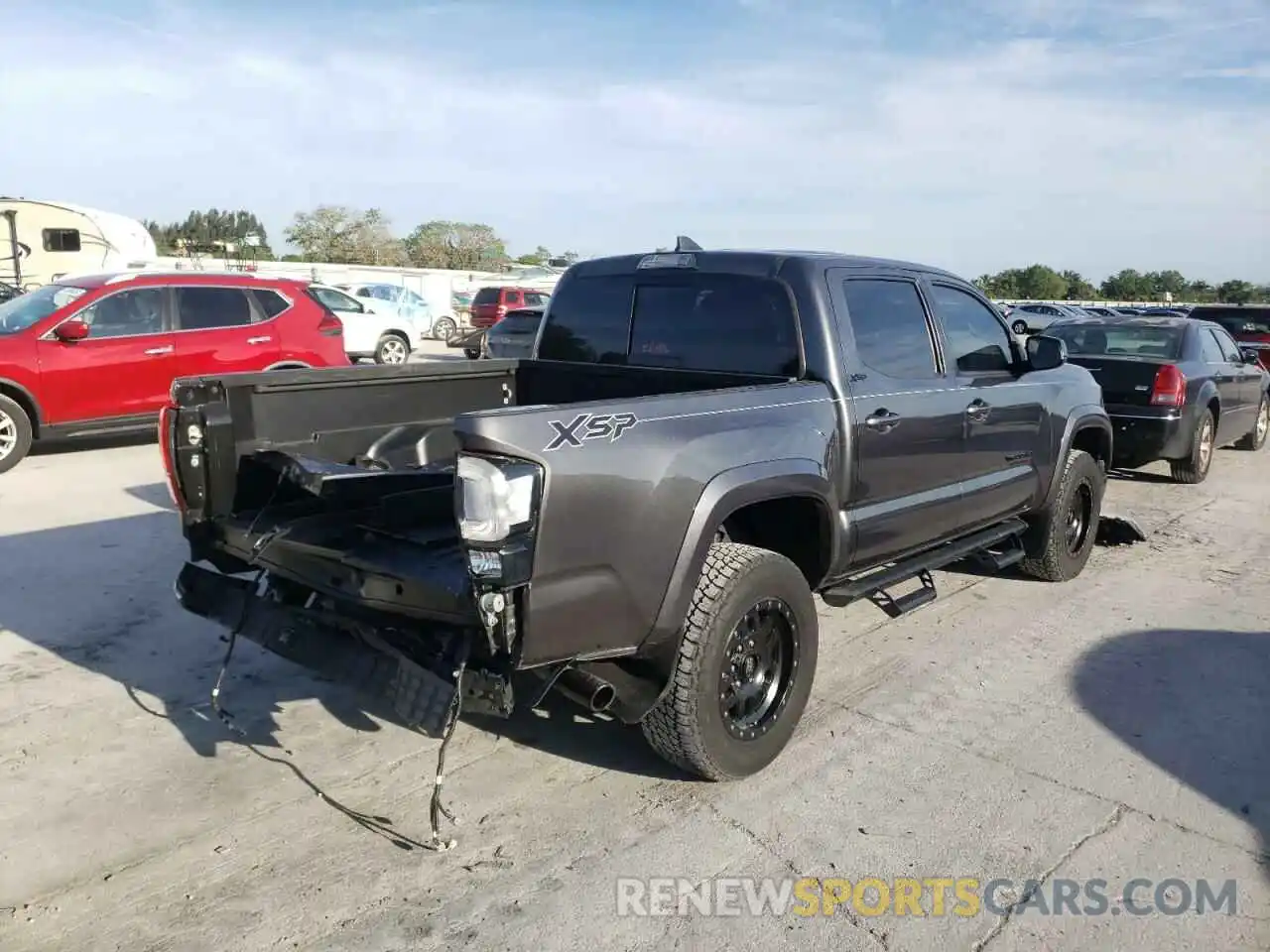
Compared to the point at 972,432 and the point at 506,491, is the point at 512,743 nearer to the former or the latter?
the point at 506,491

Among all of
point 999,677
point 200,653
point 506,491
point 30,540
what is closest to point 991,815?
point 999,677

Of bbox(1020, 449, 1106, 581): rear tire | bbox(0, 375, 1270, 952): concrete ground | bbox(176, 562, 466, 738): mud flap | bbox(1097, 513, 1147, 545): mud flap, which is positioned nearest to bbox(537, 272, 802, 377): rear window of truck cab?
bbox(0, 375, 1270, 952): concrete ground

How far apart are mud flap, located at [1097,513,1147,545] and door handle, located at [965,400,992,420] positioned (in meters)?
2.64

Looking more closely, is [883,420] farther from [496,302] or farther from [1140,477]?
[496,302]

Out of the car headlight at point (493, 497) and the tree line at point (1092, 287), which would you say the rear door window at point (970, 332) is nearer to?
the car headlight at point (493, 497)

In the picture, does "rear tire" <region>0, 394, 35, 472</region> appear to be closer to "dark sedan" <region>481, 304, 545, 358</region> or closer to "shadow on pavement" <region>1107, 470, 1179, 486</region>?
"dark sedan" <region>481, 304, 545, 358</region>

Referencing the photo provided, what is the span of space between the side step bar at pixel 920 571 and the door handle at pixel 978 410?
2.20 feet

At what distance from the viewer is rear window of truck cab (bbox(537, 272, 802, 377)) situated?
435 cm

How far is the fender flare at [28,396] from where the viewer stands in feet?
29.9

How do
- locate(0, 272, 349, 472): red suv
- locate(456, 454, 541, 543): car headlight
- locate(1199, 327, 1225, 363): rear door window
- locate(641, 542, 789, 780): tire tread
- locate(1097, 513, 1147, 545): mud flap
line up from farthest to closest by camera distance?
1. locate(1199, 327, 1225, 363): rear door window
2. locate(0, 272, 349, 472): red suv
3. locate(1097, 513, 1147, 545): mud flap
4. locate(641, 542, 789, 780): tire tread
5. locate(456, 454, 541, 543): car headlight

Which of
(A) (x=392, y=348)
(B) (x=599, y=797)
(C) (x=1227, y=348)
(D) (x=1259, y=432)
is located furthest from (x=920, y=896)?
(A) (x=392, y=348)

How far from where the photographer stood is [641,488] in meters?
3.18

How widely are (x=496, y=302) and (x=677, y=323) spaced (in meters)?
22.0

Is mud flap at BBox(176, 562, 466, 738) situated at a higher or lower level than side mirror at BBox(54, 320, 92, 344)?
lower
